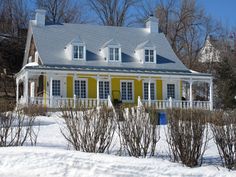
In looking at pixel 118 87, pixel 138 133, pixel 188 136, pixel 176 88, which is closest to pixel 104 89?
pixel 118 87

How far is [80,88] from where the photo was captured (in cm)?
3048

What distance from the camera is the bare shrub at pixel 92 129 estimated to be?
9727 millimetres

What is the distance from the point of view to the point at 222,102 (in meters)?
36.0

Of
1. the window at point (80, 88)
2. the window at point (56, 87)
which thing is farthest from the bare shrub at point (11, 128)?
the window at point (80, 88)

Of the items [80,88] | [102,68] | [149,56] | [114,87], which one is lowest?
[80,88]

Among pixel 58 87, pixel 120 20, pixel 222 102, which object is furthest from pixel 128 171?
pixel 120 20

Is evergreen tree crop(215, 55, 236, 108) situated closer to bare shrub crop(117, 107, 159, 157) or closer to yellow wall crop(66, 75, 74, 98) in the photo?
yellow wall crop(66, 75, 74, 98)

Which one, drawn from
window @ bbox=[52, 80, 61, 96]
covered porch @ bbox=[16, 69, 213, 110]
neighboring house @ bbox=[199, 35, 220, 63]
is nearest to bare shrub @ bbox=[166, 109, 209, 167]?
covered porch @ bbox=[16, 69, 213, 110]

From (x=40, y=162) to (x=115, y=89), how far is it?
22261 millimetres

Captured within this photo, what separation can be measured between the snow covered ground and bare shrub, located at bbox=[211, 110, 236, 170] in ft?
0.94

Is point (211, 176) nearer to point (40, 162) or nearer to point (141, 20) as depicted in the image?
point (40, 162)

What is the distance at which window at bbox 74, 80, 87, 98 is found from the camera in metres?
30.3

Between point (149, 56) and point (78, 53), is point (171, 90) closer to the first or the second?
point (149, 56)

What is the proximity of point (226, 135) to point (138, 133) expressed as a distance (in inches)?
77.8
